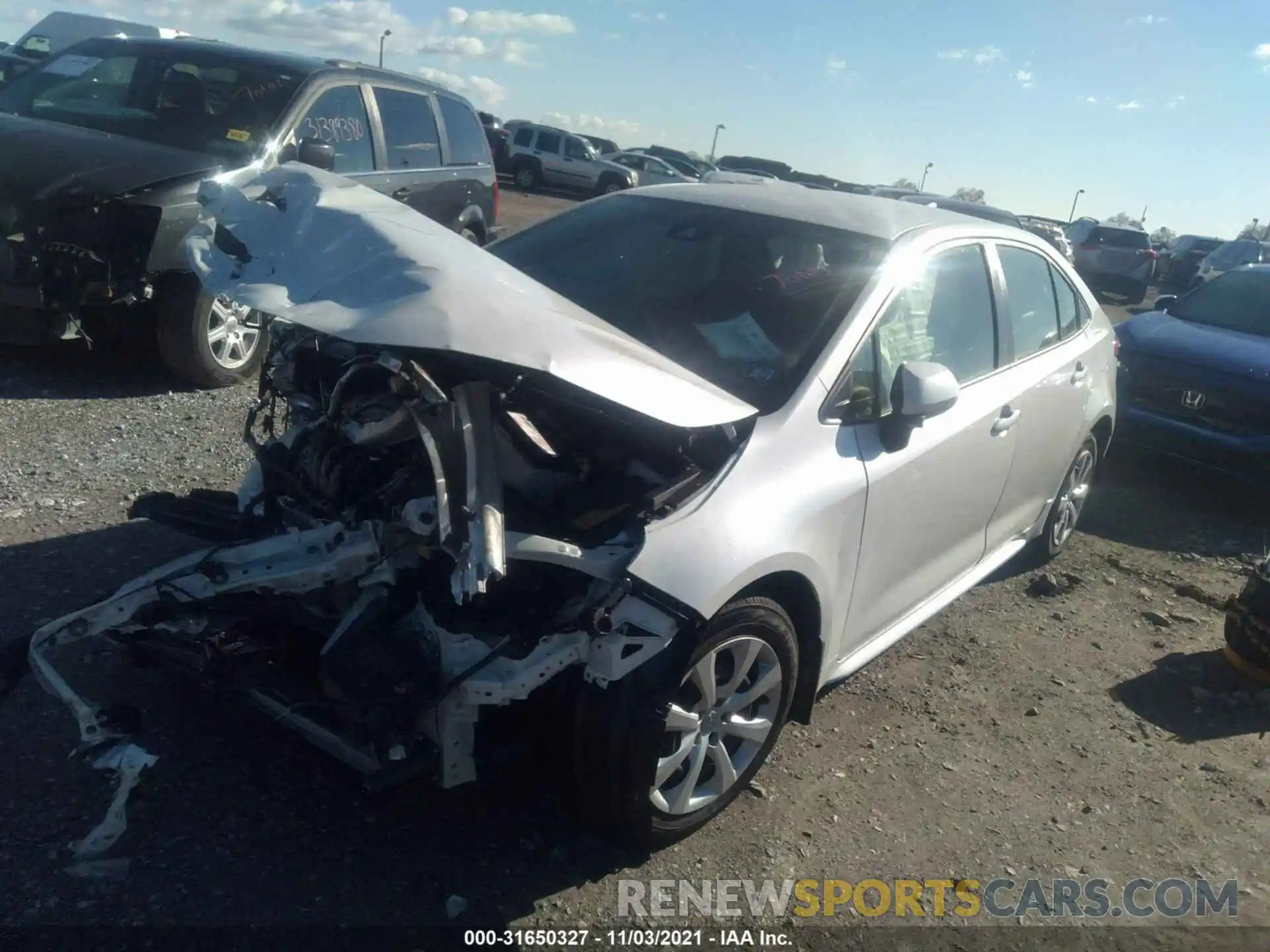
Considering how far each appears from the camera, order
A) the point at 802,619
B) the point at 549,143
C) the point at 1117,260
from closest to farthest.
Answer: the point at 802,619
the point at 1117,260
the point at 549,143

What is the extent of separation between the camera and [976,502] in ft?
13.4

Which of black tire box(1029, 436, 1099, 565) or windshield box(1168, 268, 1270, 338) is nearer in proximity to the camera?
black tire box(1029, 436, 1099, 565)

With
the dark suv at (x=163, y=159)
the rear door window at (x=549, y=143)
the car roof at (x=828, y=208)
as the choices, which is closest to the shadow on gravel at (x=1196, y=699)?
the car roof at (x=828, y=208)

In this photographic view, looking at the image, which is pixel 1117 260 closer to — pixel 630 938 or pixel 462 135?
pixel 462 135

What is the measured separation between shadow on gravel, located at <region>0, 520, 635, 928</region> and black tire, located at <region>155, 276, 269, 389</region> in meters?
3.07

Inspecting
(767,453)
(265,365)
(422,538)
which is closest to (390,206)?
(265,365)

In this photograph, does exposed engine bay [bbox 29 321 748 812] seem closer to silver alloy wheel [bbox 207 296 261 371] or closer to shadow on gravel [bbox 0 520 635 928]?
shadow on gravel [bbox 0 520 635 928]

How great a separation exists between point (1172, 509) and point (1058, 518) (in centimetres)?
216

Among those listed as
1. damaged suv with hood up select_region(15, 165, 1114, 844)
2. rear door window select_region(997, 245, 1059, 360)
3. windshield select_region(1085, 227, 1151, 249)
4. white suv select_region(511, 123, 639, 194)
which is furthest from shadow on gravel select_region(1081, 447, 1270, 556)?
white suv select_region(511, 123, 639, 194)

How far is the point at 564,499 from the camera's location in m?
2.86

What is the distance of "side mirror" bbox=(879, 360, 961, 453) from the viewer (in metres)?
3.22

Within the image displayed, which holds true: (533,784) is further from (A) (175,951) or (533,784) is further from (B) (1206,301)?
(B) (1206,301)

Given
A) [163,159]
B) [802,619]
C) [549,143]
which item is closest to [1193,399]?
[802,619]

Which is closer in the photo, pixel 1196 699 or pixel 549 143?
pixel 1196 699
